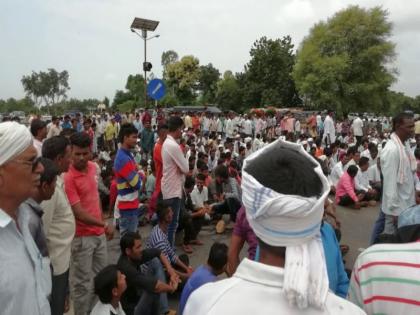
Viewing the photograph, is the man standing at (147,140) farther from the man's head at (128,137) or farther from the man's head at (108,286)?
the man's head at (108,286)

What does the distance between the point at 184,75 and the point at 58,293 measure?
58.2 m

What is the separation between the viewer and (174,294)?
14.6ft

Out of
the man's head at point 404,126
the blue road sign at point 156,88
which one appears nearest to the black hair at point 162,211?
the man's head at point 404,126

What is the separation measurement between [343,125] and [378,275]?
67.9 feet

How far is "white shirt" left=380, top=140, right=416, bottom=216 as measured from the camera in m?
3.96

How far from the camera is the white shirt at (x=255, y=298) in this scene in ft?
3.13

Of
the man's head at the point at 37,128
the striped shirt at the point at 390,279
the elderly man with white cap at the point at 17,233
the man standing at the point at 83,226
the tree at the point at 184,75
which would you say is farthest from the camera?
the tree at the point at 184,75

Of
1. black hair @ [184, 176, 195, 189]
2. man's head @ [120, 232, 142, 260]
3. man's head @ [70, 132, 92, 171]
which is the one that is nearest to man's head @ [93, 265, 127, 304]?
man's head @ [120, 232, 142, 260]

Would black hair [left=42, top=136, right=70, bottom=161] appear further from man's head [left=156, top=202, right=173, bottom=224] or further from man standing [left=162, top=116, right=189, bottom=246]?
man standing [left=162, top=116, right=189, bottom=246]

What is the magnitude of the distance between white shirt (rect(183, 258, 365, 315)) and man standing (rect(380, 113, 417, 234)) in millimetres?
3311

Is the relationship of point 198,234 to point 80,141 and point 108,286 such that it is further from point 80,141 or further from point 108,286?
point 108,286

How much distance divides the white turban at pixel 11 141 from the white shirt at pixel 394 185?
3.36m

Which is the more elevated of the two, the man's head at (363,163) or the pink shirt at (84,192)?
the pink shirt at (84,192)

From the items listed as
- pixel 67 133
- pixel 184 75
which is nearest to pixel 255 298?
pixel 67 133
